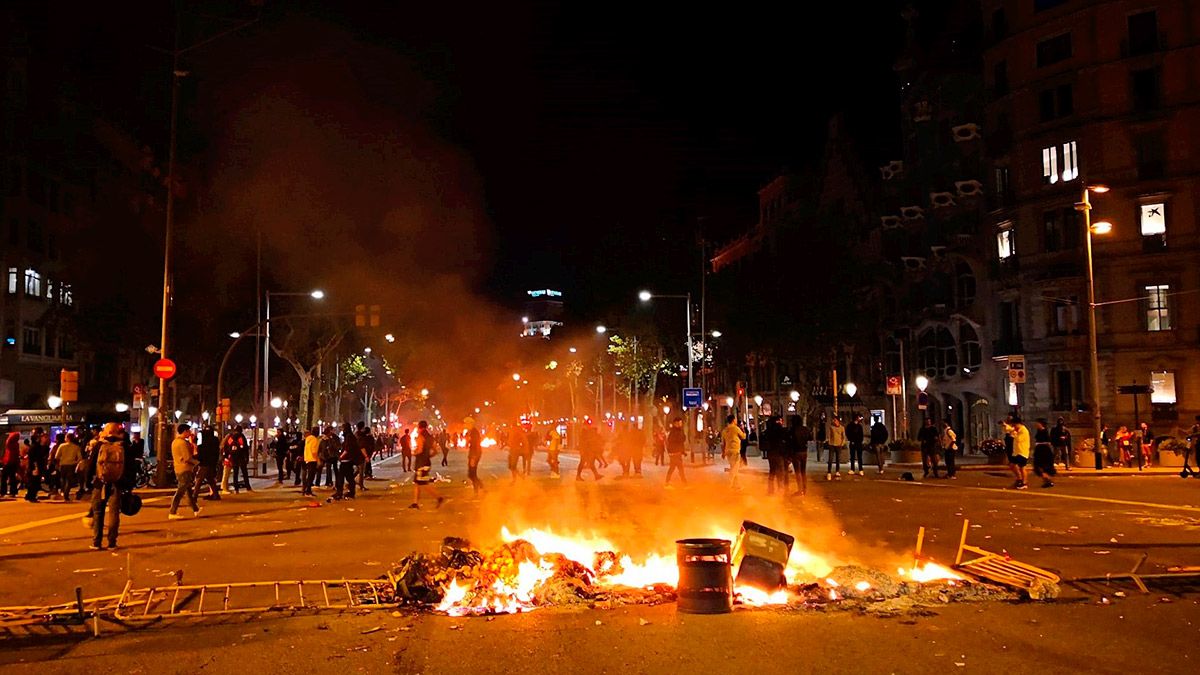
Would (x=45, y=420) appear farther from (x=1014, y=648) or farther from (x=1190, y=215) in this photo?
(x=1190, y=215)

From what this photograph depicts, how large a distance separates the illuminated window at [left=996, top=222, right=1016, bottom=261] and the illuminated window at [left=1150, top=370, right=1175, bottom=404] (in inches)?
344

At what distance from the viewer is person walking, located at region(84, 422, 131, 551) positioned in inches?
521

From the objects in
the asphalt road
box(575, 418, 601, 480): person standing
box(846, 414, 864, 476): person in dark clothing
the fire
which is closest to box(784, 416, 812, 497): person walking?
the asphalt road

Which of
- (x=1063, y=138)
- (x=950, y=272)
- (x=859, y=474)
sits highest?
(x=1063, y=138)

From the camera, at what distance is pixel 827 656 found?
693 centimetres

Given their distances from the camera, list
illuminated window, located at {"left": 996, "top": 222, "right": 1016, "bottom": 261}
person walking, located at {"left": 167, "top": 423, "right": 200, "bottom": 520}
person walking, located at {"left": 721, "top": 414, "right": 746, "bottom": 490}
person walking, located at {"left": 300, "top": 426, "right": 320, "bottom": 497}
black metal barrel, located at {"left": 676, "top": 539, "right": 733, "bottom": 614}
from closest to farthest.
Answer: black metal barrel, located at {"left": 676, "top": 539, "right": 733, "bottom": 614} → person walking, located at {"left": 167, "top": 423, "right": 200, "bottom": 520} → person walking, located at {"left": 721, "top": 414, "right": 746, "bottom": 490} → person walking, located at {"left": 300, "top": 426, "right": 320, "bottom": 497} → illuminated window, located at {"left": 996, "top": 222, "right": 1016, "bottom": 261}

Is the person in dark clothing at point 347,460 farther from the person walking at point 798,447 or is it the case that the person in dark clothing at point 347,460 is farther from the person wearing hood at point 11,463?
the person walking at point 798,447

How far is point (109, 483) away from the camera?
13.4 metres

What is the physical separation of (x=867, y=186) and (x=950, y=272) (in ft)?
50.1

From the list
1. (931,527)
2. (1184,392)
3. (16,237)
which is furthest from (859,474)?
(16,237)

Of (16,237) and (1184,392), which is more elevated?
(16,237)

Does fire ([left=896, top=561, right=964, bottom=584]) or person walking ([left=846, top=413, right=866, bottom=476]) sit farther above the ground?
person walking ([left=846, top=413, right=866, bottom=476])

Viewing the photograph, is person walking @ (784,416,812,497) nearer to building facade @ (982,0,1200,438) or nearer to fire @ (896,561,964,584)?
fire @ (896,561,964,584)

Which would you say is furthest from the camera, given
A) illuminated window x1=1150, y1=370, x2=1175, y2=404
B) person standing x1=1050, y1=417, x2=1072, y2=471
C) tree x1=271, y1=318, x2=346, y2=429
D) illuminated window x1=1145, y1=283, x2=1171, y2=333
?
tree x1=271, y1=318, x2=346, y2=429
